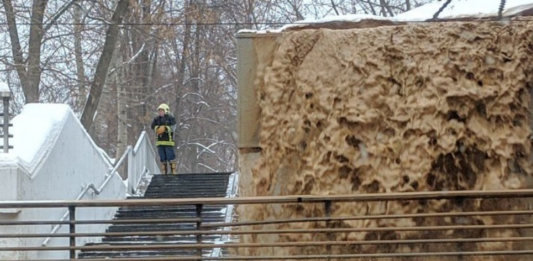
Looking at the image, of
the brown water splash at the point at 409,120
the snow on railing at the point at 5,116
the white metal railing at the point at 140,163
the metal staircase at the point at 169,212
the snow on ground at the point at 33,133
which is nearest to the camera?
the brown water splash at the point at 409,120

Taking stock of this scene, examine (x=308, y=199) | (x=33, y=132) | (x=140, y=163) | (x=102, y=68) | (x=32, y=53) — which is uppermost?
(x=32, y=53)

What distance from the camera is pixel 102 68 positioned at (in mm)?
18375

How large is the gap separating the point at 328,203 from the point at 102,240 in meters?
5.59

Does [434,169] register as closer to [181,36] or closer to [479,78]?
[479,78]

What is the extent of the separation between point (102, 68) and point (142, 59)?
9.00m

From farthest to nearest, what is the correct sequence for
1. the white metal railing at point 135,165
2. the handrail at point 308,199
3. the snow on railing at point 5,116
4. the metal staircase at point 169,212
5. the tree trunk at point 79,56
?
the tree trunk at point 79,56, the white metal railing at point 135,165, the metal staircase at point 169,212, the snow on railing at point 5,116, the handrail at point 308,199

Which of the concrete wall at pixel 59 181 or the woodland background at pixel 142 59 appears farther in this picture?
the woodland background at pixel 142 59

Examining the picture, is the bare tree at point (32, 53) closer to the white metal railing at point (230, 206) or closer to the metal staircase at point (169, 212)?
the metal staircase at point (169, 212)

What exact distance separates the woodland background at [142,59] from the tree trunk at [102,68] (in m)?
0.02

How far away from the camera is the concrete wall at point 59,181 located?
29.0 feet

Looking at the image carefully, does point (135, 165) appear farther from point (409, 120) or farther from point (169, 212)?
point (409, 120)

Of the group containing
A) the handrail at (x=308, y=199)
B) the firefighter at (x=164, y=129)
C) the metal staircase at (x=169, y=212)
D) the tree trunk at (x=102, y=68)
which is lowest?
the metal staircase at (x=169, y=212)

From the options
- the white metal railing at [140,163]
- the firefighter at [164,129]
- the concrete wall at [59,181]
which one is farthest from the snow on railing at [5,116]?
the firefighter at [164,129]

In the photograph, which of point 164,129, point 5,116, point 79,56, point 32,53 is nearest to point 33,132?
point 5,116
